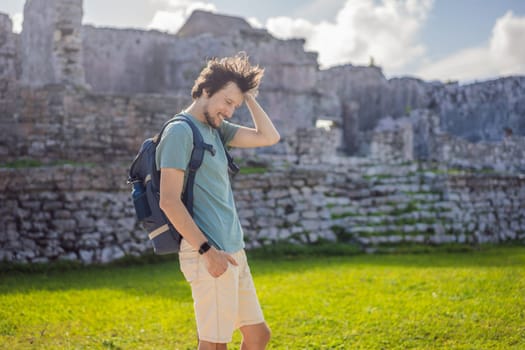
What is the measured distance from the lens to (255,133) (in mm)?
3285

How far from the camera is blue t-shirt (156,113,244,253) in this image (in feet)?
8.54

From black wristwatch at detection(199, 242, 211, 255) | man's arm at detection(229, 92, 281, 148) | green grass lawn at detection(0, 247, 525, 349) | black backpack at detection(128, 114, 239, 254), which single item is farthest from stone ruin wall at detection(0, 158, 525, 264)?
black wristwatch at detection(199, 242, 211, 255)

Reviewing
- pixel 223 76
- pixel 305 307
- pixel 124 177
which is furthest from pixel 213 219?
pixel 124 177

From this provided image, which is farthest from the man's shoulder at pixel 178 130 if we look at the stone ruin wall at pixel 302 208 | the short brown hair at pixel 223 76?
the stone ruin wall at pixel 302 208

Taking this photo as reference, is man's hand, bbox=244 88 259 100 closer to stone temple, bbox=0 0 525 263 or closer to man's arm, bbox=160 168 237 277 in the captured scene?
man's arm, bbox=160 168 237 277

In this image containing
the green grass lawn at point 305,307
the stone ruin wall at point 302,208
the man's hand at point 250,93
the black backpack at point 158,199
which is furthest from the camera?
the stone ruin wall at point 302,208

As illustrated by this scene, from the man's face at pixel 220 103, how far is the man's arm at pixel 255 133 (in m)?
0.26

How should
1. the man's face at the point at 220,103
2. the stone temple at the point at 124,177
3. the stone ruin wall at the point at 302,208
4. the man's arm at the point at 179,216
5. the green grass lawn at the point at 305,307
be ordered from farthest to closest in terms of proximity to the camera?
the stone temple at the point at 124,177
the stone ruin wall at the point at 302,208
the green grass lawn at the point at 305,307
the man's face at the point at 220,103
the man's arm at the point at 179,216

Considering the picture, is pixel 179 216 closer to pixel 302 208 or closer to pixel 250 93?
pixel 250 93

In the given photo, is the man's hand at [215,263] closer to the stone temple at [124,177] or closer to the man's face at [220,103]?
the man's face at [220,103]

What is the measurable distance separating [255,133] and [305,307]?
2662 millimetres

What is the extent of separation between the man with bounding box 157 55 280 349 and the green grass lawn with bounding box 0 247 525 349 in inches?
66.1

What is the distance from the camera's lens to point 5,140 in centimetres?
1057

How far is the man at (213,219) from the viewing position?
2.58m
